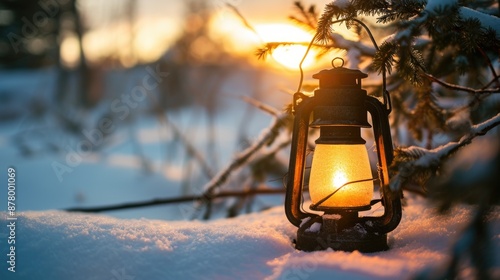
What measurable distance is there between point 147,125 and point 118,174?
35.2ft

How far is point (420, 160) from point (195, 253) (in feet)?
2.56

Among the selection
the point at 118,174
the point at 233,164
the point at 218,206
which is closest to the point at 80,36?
the point at 118,174

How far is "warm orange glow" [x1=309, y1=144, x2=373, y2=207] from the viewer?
5.49ft

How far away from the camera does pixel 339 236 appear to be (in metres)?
1.64

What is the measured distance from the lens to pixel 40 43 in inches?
904

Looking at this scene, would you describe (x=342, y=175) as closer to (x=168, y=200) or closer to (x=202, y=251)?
(x=202, y=251)

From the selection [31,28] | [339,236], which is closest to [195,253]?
[339,236]

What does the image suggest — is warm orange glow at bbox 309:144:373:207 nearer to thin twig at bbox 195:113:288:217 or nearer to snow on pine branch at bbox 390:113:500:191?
snow on pine branch at bbox 390:113:500:191

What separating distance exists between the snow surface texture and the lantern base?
5cm

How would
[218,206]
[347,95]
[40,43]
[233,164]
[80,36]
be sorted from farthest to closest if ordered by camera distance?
[40,43] < [80,36] < [218,206] < [233,164] < [347,95]

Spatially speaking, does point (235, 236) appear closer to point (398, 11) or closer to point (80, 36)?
point (398, 11)

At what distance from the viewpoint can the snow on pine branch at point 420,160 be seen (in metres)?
1.39

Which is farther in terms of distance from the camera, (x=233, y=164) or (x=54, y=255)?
(x=233, y=164)

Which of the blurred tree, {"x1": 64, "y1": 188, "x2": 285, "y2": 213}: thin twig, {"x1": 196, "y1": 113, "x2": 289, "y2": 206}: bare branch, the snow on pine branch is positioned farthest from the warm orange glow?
the blurred tree
